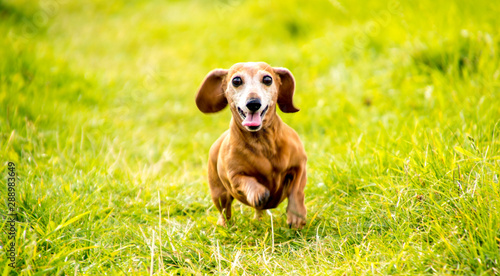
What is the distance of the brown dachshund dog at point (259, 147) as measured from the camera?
10.0 ft

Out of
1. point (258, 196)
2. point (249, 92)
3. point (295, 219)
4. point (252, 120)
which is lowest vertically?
point (295, 219)

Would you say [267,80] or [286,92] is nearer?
[267,80]

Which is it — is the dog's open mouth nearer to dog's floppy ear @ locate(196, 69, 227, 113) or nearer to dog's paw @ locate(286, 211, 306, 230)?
dog's floppy ear @ locate(196, 69, 227, 113)

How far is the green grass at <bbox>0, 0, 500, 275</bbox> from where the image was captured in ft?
9.47

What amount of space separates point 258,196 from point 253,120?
454 millimetres

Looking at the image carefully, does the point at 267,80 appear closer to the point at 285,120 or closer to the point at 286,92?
the point at 286,92

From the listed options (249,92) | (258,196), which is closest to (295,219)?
(258,196)

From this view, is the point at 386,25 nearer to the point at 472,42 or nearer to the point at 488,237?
the point at 472,42

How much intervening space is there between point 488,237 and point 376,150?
1.43 metres

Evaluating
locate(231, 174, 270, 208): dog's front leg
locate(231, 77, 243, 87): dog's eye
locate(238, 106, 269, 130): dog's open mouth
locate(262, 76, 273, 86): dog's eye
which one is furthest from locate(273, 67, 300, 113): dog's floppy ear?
locate(231, 174, 270, 208): dog's front leg

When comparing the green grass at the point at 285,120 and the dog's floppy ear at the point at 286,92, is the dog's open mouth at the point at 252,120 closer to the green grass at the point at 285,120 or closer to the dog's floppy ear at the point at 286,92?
the dog's floppy ear at the point at 286,92

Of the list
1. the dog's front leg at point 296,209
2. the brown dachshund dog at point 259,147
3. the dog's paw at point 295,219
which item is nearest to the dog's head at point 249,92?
the brown dachshund dog at point 259,147

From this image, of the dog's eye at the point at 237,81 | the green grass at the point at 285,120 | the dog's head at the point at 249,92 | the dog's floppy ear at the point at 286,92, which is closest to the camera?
the green grass at the point at 285,120

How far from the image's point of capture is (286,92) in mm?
3498
